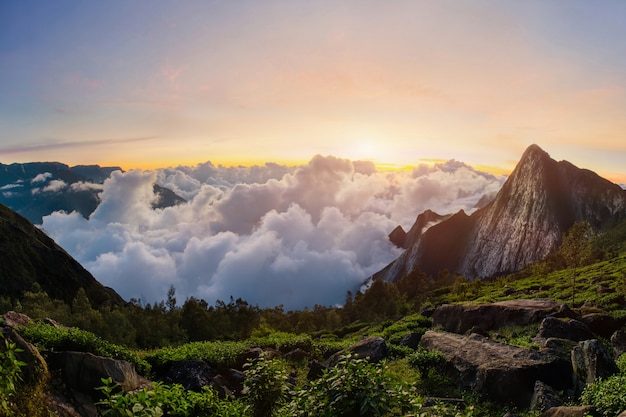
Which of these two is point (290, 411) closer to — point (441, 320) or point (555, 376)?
point (555, 376)

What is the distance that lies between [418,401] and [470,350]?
54.0 ft

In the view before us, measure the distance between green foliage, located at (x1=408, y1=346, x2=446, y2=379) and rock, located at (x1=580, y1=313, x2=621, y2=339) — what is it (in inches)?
571

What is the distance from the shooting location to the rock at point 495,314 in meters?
37.3

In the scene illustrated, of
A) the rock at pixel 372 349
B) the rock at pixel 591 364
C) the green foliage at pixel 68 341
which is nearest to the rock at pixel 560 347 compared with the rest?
the rock at pixel 591 364

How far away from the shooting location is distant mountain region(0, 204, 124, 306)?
154125 mm

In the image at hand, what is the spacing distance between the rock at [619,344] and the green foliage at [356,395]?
21.2m

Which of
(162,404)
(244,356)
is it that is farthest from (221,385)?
(162,404)

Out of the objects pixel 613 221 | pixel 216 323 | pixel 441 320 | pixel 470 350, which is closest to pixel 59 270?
pixel 216 323

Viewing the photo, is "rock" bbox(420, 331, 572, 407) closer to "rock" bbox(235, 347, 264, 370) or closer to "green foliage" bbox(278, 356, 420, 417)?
"rock" bbox(235, 347, 264, 370)

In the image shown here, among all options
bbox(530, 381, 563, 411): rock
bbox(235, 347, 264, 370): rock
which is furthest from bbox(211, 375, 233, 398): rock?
bbox(530, 381, 563, 411): rock

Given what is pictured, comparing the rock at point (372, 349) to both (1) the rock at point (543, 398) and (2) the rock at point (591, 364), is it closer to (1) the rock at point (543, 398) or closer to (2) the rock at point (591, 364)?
(1) the rock at point (543, 398)

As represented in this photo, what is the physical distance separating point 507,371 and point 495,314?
2102cm

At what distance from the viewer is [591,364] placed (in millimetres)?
18906

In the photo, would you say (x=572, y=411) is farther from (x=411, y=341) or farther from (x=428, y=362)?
(x=411, y=341)
